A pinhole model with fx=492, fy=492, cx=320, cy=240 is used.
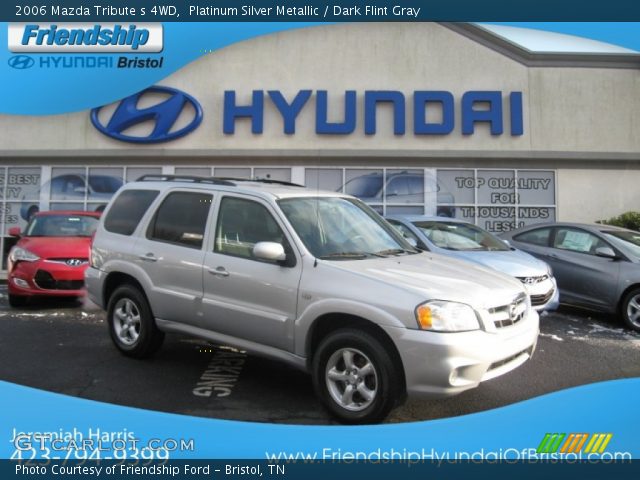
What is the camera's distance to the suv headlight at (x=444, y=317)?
10.5 ft

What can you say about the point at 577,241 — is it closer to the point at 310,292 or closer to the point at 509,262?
the point at 509,262

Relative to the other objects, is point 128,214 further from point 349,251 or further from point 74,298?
point 74,298

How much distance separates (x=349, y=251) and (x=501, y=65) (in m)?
10.8

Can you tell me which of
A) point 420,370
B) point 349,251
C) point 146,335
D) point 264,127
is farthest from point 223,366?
point 264,127

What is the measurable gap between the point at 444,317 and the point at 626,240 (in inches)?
221

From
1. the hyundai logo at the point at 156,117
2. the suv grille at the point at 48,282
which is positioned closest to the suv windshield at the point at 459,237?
the suv grille at the point at 48,282

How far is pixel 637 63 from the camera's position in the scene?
12.7 metres

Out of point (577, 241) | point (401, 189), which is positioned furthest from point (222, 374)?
point (401, 189)

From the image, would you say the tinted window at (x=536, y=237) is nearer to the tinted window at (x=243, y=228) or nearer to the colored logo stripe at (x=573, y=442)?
the colored logo stripe at (x=573, y=442)

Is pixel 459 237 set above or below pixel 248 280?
above

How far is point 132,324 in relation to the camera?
5.01 meters

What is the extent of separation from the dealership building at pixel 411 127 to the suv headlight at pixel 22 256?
5599mm

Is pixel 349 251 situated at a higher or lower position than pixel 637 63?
lower

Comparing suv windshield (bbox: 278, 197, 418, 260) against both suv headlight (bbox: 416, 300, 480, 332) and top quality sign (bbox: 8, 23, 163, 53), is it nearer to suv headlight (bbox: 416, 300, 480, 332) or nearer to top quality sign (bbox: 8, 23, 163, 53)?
suv headlight (bbox: 416, 300, 480, 332)
